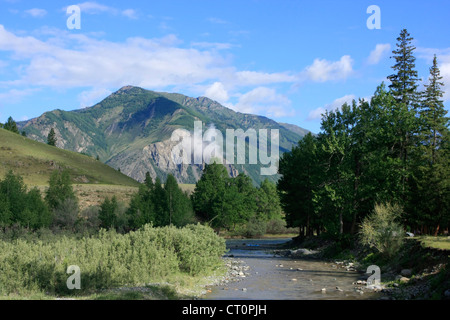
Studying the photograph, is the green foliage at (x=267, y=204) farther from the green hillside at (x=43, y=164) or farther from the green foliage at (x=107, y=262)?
the green foliage at (x=107, y=262)

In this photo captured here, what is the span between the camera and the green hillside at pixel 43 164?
148m

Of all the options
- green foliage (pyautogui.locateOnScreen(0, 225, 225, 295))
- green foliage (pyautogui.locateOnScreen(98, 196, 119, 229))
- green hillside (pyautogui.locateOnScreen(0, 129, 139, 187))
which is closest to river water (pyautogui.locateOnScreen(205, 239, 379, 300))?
green foliage (pyautogui.locateOnScreen(0, 225, 225, 295))

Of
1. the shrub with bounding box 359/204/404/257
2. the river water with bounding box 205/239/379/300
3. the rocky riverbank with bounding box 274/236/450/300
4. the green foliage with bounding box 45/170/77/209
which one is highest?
the green foliage with bounding box 45/170/77/209

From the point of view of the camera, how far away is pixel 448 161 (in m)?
45.9

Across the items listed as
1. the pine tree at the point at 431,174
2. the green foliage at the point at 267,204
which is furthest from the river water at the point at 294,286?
the green foliage at the point at 267,204

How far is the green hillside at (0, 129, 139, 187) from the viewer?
487 feet

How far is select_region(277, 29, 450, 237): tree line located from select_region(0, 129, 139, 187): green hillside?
349 feet

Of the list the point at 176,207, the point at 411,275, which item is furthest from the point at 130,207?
the point at 411,275

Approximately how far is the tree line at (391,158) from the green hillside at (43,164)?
107 metres

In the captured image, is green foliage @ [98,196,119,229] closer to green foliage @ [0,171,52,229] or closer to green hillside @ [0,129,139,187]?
green foliage @ [0,171,52,229]

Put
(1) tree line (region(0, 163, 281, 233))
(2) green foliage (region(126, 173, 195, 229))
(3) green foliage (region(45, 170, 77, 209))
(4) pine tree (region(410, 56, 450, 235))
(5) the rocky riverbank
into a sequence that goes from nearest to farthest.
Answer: (5) the rocky riverbank
(4) pine tree (region(410, 56, 450, 235))
(1) tree line (region(0, 163, 281, 233))
(3) green foliage (region(45, 170, 77, 209))
(2) green foliage (region(126, 173, 195, 229))
